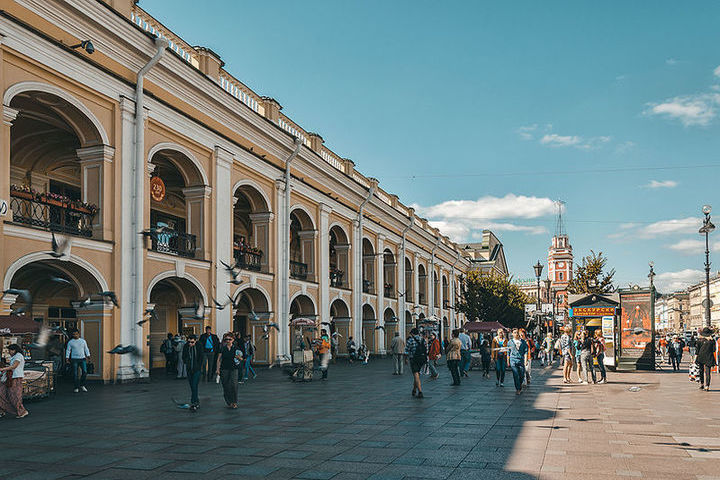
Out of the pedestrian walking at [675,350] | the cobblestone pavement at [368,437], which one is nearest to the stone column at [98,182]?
the cobblestone pavement at [368,437]

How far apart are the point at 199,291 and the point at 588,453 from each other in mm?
15729

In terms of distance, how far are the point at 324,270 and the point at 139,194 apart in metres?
13.9

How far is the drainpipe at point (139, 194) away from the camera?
17859 mm

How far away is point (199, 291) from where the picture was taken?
70.0ft

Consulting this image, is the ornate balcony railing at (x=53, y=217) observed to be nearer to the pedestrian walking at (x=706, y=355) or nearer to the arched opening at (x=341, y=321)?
the pedestrian walking at (x=706, y=355)

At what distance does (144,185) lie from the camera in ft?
60.7

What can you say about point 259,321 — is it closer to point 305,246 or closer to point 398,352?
point 305,246

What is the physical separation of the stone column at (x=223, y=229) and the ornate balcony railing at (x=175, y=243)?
96cm

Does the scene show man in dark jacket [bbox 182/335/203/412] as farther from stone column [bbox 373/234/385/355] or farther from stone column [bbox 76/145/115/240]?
stone column [bbox 373/234/385/355]

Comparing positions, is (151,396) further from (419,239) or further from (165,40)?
(419,239)

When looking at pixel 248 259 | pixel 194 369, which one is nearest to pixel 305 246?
pixel 248 259

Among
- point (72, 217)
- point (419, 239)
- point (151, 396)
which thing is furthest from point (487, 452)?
point (419, 239)

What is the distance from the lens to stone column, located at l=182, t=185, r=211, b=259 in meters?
21.6

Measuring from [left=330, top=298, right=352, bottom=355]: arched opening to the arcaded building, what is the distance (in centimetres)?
16
